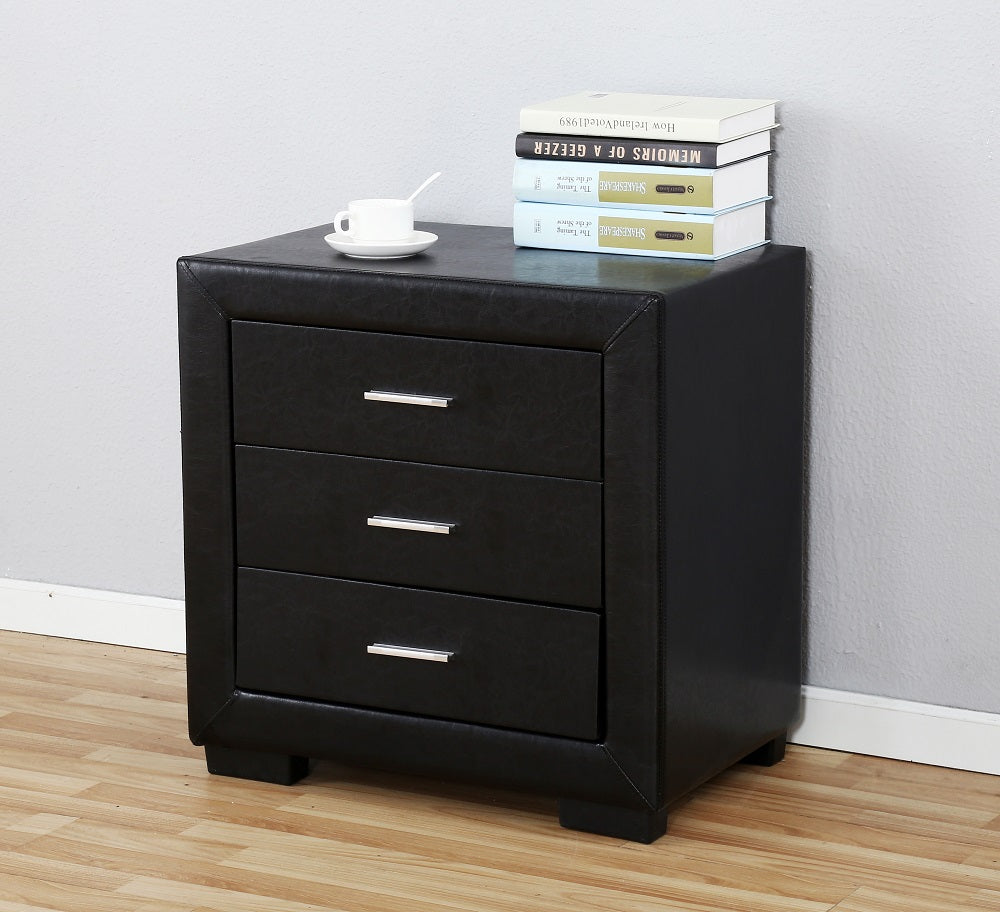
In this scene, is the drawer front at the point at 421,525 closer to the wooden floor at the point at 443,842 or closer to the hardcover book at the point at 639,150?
the wooden floor at the point at 443,842

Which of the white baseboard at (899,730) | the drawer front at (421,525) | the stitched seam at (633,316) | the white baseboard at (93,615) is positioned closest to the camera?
the stitched seam at (633,316)

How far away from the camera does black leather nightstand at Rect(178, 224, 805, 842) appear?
1797mm

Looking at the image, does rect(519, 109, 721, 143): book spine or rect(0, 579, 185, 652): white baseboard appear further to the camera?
rect(0, 579, 185, 652): white baseboard

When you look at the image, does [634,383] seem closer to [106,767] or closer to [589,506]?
[589,506]

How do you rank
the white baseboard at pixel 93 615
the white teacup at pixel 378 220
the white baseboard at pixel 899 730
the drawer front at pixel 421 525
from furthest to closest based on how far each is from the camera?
the white baseboard at pixel 93 615, the white baseboard at pixel 899 730, the white teacup at pixel 378 220, the drawer front at pixel 421 525

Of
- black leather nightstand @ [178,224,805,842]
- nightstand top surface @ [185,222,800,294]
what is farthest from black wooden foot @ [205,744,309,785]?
nightstand top surface @ [185,222,800,294]

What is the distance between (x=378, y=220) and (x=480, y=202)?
0.32m

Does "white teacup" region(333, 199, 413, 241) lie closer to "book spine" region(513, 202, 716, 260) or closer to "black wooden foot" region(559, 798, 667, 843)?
"book spine" region(513, 202, 716, 260)

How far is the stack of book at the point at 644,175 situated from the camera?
74.7 inches

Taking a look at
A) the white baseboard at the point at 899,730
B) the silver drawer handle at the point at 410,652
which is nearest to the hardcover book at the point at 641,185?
the silver drawer handle at the point at 410,652

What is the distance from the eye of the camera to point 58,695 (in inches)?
92.5

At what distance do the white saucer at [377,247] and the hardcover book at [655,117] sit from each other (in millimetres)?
184

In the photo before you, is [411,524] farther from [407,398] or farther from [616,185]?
[616,185]

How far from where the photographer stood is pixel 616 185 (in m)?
1.93
